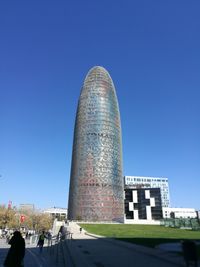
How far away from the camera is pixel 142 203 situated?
155875mm

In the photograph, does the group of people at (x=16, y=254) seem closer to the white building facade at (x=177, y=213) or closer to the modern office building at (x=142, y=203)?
the modern office building at (x=142, y=203)

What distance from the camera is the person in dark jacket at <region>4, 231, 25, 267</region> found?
348 inches

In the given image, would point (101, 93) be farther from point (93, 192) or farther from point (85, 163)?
point (93, 192)

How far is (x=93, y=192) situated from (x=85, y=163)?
36.8 feet

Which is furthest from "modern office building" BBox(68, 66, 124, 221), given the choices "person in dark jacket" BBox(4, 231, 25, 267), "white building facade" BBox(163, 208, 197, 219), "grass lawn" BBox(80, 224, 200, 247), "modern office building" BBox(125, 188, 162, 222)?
"person in dark jacket" BBox(4, 231, 25, 267)

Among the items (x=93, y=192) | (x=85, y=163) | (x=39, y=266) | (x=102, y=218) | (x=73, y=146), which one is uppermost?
(x=73, y=146)

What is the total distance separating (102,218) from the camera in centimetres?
10288

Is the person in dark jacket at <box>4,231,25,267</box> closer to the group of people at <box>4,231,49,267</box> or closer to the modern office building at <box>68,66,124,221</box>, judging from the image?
the group of people at <box>4,231,49,267</box>

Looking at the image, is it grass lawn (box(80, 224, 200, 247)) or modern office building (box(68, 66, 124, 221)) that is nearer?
grass lawn (box(80, 224, 200, 247))

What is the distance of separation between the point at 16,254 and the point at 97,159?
100760 mm

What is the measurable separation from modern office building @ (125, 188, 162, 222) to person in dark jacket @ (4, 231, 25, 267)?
14865 cm

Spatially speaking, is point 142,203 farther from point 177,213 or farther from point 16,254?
point 16,254

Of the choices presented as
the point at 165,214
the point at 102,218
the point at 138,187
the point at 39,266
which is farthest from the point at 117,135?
the point at 39,266

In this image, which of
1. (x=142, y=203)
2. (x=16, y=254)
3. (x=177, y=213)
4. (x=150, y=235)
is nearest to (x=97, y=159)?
(x=142, y=203)
